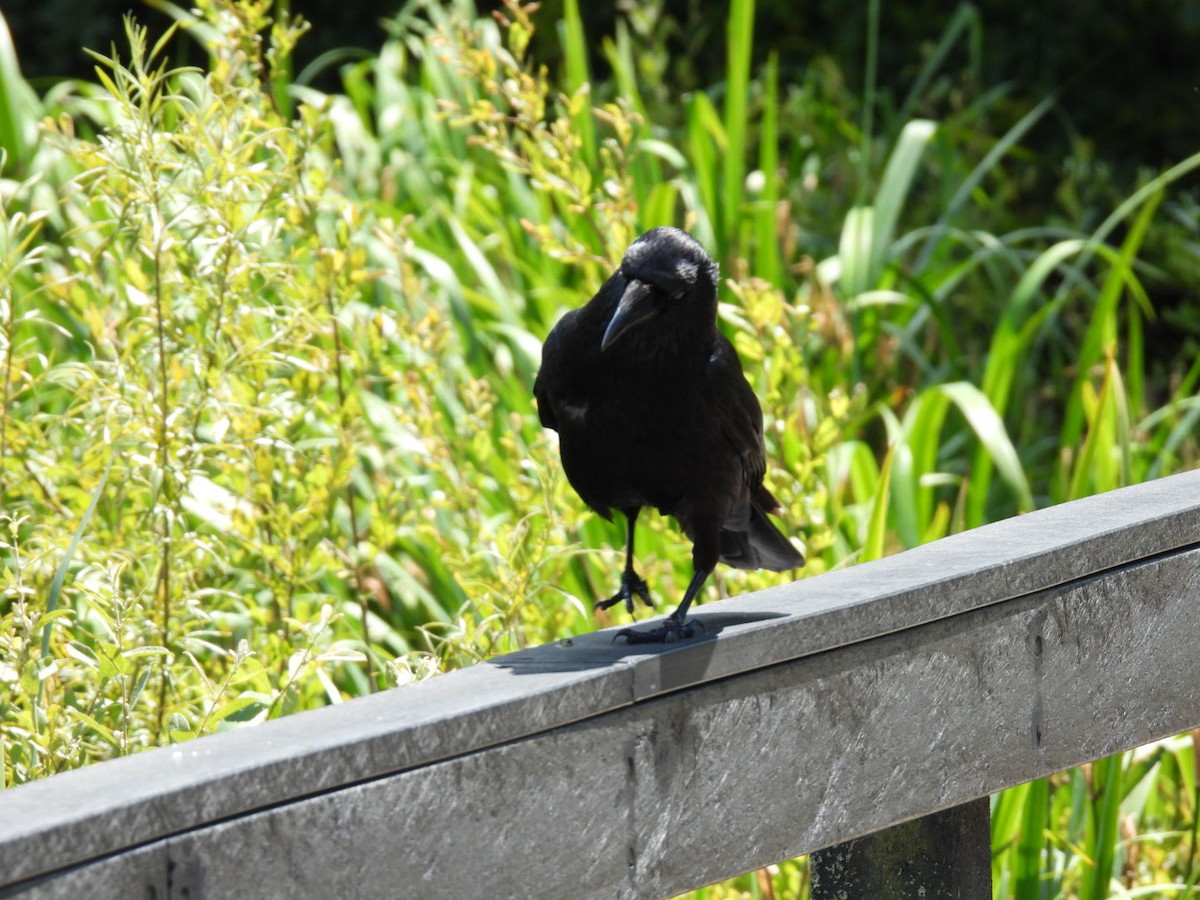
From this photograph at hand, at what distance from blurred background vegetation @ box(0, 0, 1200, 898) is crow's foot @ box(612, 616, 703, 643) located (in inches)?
12.1

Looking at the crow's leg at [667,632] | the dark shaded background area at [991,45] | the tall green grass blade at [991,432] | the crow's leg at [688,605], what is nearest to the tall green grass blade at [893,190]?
the tall green grass blade at [991,432]

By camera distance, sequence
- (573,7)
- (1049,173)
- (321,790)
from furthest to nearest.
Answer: (1049,173)
(573,7)
(321,790)

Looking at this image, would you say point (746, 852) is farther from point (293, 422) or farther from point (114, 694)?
point (293, 422)

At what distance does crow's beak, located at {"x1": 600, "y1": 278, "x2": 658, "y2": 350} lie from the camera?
1.52 meters

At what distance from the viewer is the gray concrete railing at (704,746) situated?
0.96m

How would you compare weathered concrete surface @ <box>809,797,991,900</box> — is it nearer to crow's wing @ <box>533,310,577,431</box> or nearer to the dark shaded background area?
crow's wing @ <box>533,310,577,431</box>

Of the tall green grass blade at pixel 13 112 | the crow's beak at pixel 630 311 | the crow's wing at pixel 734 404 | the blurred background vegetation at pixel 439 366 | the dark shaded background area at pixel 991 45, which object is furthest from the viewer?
the dark shaded background area at pixel 991 45

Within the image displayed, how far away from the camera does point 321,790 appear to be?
3.30 feet

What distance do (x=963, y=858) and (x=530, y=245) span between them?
2437 mm

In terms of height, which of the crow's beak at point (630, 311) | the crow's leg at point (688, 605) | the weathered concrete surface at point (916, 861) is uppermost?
the crow's beak at point (630, 311)

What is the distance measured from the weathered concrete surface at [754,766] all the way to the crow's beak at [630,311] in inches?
14.9

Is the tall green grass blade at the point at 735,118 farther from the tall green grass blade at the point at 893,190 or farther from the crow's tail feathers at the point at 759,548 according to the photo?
the crow's tail feathers at the point at 759,548

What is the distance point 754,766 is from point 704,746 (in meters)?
0.06

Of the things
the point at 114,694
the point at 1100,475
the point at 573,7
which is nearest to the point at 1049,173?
the point at 573,7
